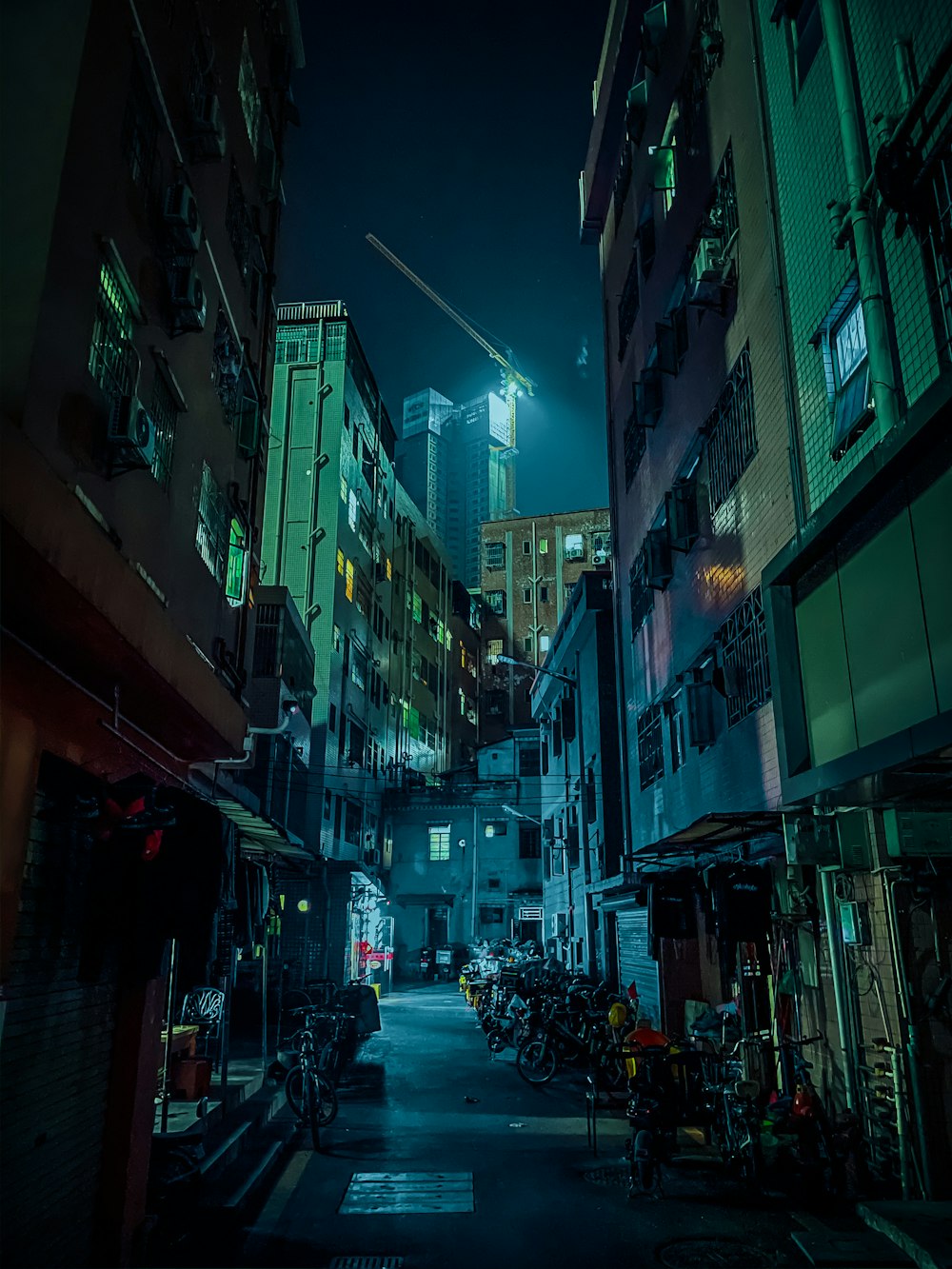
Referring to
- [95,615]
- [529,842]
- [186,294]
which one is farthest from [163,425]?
[529,842]

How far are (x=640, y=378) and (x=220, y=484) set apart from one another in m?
10.5

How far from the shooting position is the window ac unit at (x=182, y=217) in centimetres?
948

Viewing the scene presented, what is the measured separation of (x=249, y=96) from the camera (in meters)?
14.8

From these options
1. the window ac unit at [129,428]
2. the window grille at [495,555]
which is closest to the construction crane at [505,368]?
the window grille at [495,555]

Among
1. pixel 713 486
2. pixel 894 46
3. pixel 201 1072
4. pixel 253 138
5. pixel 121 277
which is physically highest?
pixel 253 138

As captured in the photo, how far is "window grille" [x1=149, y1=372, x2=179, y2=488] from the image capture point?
10041mm

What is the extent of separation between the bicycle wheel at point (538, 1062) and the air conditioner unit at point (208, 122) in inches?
635

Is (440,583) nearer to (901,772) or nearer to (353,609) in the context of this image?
(353,609)

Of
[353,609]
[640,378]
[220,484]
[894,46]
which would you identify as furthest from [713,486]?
[353,609]

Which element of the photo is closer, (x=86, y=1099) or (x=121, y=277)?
(x=86, y=1099)

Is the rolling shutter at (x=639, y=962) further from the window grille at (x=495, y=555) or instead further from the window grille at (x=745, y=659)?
the window grille at (x=495, y=555)

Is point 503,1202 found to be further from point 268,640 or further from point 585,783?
point 585,783

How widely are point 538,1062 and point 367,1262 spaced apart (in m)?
9.53

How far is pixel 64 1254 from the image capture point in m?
6.53
